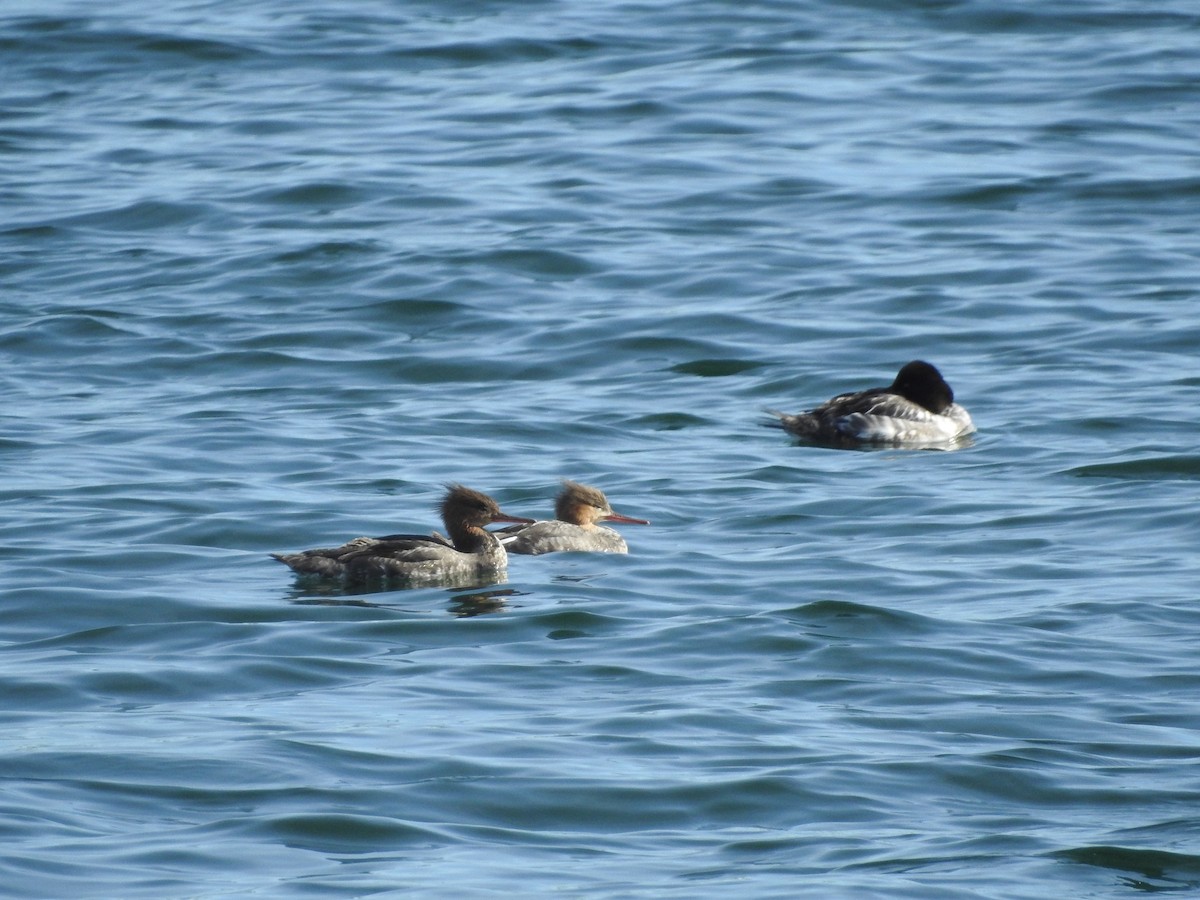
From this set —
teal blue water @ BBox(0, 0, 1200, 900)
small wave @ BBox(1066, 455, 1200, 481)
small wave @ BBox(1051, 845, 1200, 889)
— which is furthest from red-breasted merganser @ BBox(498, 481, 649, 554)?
small wave @ BBox(1051, 845, 1200, 889)

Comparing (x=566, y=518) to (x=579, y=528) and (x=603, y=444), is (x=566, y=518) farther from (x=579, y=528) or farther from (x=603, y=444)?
(x=603, y=444)

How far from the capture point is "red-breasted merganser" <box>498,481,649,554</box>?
38.0 ft

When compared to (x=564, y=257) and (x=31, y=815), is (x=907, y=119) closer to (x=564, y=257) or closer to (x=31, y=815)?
(x=564, y=257)

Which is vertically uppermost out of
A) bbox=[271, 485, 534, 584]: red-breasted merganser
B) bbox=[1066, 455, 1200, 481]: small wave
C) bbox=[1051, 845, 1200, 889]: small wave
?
bbox=[1051, 845, 1200, 889]: small wave

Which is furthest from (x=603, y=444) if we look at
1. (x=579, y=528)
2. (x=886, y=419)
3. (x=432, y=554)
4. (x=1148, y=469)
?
(x=1148, y=469)

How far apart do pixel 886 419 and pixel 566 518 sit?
2945 mm

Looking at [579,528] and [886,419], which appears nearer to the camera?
[579,528]

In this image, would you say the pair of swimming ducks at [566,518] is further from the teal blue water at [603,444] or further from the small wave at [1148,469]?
the small wave at [1148,469]

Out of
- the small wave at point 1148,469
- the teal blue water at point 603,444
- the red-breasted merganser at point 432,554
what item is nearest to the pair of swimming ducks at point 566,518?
the red-breasted merganser at point 432,554

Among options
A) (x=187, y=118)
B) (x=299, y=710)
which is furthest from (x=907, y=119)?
(x=299, y=710)

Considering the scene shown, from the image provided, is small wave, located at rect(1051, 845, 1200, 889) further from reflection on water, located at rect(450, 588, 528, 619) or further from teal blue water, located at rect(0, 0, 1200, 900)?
reflection on water, located at rect(450, 588, 528, 619)

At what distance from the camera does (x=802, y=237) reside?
61.5 feet

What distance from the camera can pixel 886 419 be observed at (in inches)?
547

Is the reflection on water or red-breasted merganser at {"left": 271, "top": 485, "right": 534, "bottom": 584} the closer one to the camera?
the reflection on water
